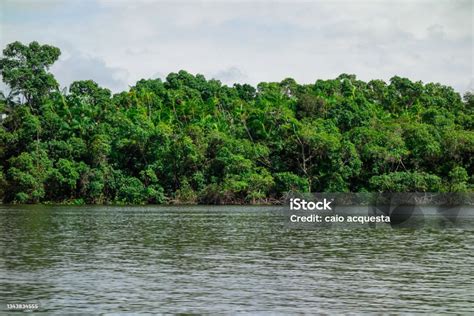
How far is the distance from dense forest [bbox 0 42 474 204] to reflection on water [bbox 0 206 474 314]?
35.5 m

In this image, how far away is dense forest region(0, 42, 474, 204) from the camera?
243 feet

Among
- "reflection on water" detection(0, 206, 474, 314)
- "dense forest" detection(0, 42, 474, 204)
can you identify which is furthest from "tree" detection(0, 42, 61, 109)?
"reflection on water" detection(0, 206, 474, 314)

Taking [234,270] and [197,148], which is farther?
→ [197,148]

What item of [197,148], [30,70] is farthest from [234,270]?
[30,70]

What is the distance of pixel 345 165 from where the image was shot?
74.8 meters

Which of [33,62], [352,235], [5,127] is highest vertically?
[33,62]

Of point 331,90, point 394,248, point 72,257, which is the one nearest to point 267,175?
point 331,90

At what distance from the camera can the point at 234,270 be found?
75.1 feet

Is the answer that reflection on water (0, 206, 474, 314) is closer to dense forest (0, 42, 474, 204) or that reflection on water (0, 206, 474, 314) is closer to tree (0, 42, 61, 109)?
dense forest (0, 42, 474, 204)

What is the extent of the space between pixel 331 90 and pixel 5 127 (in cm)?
4348

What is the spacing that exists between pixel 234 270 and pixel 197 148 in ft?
181

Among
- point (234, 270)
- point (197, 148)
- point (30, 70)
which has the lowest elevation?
point (234, 270)

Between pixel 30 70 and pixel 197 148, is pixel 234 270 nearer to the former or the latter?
pixel 197 148

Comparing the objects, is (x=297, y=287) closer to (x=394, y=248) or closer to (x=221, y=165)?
(x=394, y=248)
